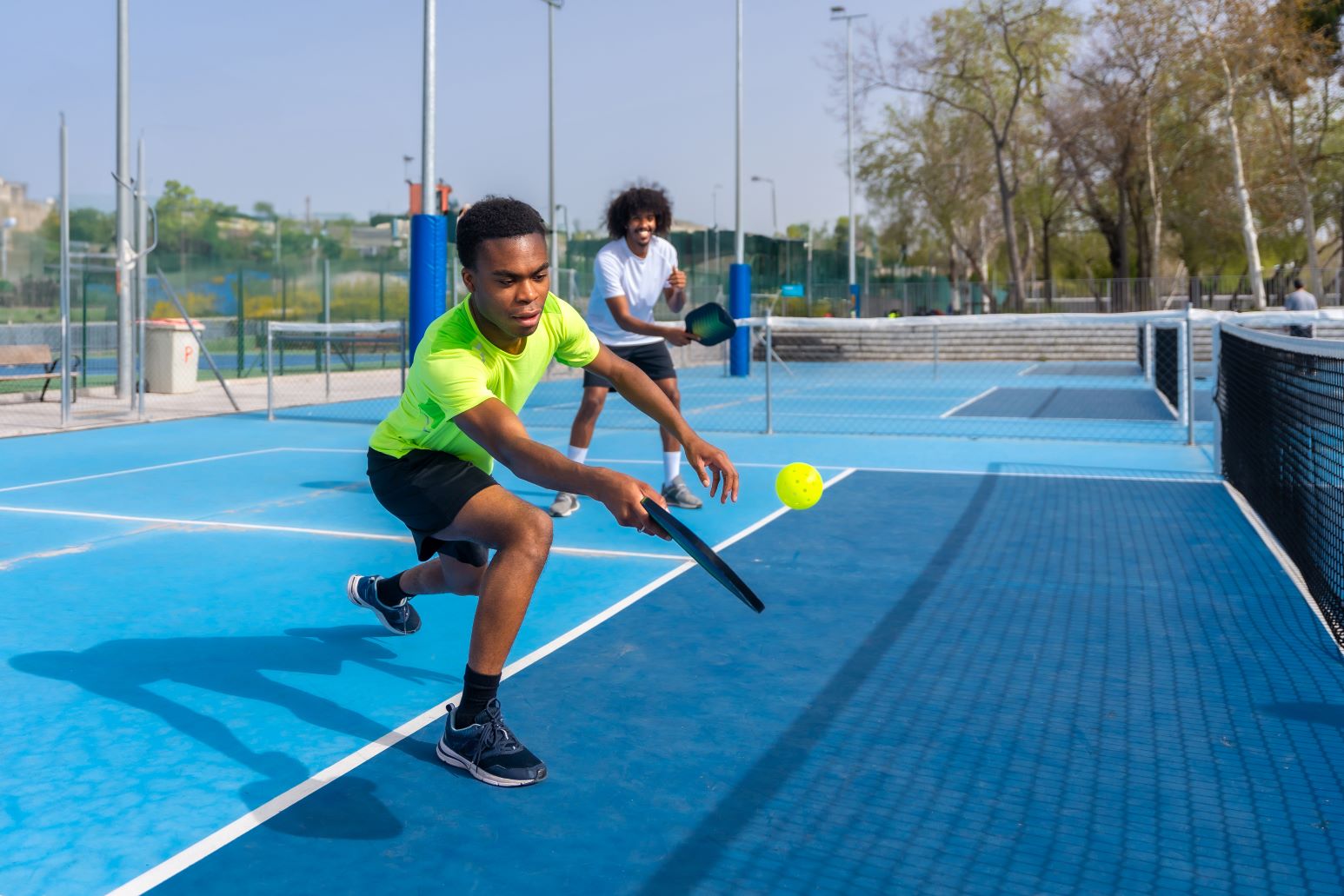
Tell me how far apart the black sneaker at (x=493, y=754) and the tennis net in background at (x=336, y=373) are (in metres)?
10.4

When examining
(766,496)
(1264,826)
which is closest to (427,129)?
(766,496)

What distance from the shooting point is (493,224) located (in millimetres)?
3605

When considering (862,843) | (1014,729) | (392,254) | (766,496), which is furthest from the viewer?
(392,254)

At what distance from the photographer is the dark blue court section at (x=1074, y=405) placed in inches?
605

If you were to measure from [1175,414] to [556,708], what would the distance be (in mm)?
12957

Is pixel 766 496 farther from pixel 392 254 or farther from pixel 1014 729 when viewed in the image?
pixel 392 254

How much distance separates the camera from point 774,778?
3525 mm

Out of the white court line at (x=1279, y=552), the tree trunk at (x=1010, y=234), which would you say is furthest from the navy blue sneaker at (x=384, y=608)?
the tree trunk at (x=1010, y=234)

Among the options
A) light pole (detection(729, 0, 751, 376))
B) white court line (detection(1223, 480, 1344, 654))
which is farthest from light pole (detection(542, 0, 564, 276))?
white court line (detection(1223, 480, 1344, 654))

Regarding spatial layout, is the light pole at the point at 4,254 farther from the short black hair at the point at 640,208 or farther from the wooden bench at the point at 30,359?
the short black hair at the point at 640,208

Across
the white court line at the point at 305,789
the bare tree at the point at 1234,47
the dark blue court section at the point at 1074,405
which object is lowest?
the white court line at the point at 305,789

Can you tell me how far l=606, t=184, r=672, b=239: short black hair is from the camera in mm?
7828

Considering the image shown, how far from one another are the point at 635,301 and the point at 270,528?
2.76 m

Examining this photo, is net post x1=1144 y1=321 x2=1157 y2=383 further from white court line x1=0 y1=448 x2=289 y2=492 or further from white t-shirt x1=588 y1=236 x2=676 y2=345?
white court line x1=0 y1=448 x2=289 y2=492
